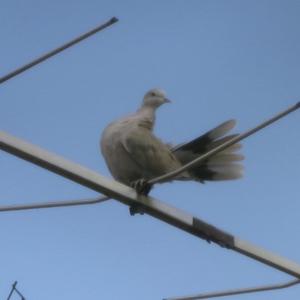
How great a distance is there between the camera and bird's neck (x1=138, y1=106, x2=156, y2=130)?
16.9 ft

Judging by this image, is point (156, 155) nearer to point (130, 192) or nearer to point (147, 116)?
point (147, 116)

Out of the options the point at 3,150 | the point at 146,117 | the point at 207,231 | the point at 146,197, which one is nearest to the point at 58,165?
the point at 3,150

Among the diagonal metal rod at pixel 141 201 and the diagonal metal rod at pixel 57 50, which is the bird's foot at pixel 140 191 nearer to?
the diagonal metal rod at pixel 141 201

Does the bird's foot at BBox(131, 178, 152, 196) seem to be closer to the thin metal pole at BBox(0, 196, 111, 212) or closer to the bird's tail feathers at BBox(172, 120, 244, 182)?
the thin metal pole at BBox(0, 196, 111, 212)

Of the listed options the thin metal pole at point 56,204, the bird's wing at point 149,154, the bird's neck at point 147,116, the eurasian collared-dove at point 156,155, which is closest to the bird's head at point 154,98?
the bird's neck at point 147,116

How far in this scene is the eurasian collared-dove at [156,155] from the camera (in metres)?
4.64

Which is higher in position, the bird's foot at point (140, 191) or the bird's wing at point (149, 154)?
the bird's wing at point (149, 154)

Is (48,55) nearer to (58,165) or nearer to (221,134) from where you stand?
(58,165)

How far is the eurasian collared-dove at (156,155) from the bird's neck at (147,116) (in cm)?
16

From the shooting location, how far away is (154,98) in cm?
603

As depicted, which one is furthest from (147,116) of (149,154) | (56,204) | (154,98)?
(56,204)

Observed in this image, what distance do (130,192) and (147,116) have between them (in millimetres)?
2498

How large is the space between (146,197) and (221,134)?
5.77 ft

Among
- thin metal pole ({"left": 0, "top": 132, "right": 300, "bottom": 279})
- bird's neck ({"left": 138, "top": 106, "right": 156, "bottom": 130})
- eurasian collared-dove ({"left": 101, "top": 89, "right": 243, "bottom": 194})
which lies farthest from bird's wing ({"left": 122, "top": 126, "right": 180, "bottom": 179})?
thin metal pole ({"left": 0, "top": 132, "right": 300, "bottom": 279})
